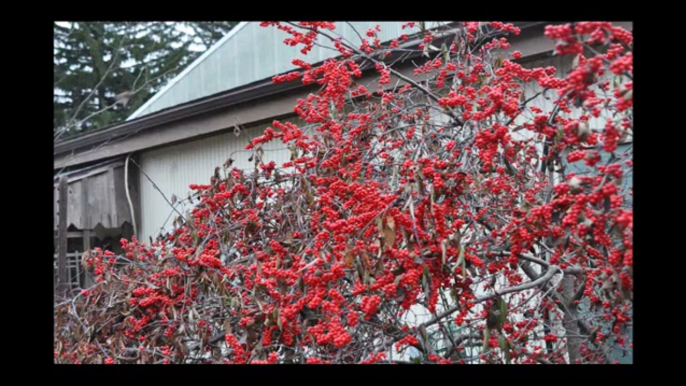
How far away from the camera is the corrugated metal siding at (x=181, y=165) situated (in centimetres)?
649

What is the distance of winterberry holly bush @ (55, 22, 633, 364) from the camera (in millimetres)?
2289

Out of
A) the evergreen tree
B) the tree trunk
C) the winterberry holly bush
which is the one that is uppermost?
the evergreen tree

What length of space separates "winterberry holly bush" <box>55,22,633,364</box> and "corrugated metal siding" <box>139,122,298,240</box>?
9.03ft

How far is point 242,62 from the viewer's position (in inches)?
309

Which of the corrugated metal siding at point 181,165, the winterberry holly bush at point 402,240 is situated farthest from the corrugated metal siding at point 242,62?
the winterberry holly bush at point 402,240

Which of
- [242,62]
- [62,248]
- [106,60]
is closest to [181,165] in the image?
[242,62]

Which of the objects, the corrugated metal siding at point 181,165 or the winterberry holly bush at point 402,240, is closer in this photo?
the winterberry holly bush at point 402,240

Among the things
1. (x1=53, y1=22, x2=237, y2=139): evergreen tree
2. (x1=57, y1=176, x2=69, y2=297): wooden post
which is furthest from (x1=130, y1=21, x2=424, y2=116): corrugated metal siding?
(x1=53, y1=22, x2=237, y2=139): evergreen tree

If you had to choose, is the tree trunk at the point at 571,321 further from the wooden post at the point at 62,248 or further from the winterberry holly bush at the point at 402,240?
the wooden post at the point at 62,248

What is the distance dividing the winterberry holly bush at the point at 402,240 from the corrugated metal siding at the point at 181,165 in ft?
9.03

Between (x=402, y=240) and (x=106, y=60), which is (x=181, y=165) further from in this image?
(x=106, y=60)

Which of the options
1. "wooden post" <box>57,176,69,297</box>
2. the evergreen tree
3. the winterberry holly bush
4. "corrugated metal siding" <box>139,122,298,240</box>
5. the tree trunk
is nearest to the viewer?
the winterberry holly bush

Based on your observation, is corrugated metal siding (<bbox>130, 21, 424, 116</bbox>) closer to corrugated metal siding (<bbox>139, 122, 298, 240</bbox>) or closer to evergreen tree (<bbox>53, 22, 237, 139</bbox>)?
corrugated metal siding (<bbox>139, 122, 298, 240</bbox>)
